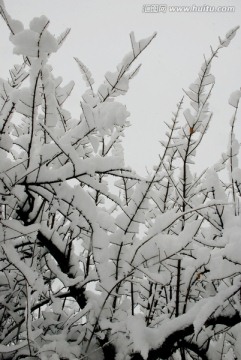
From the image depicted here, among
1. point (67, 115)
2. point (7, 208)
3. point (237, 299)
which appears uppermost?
point (67, 115)

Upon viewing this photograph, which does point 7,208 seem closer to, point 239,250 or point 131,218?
point 131,218

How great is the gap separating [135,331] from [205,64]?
129cm

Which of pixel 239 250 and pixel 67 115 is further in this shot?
pixel 67 115

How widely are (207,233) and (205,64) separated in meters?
1.13

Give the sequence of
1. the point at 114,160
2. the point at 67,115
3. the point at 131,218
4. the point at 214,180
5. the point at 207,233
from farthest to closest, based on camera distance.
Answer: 1. the point at 207,233
2. the point at 67,115
3. the point at 214,180
4. the point at 131,218
5. the point at 114,160

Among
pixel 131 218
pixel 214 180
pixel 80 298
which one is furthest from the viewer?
pixel 80 298

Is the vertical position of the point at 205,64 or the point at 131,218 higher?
the point at 205,64

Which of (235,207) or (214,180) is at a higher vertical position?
(214,180)

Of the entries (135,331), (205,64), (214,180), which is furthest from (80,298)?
(205,64)

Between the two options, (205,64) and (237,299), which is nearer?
(237,299)

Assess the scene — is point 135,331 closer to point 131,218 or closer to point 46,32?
point 131,218

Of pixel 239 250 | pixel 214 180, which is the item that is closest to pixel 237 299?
pixel 239 250

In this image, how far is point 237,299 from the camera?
1.32 m

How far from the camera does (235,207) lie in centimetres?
150
